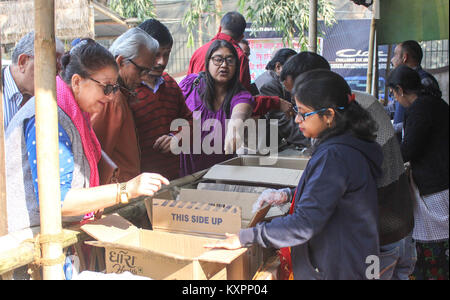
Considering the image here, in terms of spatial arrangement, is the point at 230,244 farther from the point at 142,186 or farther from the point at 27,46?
the point at 27,46

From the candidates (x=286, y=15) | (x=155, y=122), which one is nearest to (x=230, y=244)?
(x=155, y=122)

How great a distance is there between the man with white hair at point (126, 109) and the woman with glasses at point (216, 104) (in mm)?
574

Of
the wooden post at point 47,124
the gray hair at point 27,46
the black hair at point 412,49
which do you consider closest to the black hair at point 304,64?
the wooden post at point 47,124

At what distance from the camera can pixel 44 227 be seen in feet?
4.51

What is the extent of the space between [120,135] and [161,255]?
1.12m

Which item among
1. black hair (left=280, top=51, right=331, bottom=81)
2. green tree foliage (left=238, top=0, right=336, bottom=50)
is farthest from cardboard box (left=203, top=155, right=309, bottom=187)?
green tree foliage (left=238, top=0, right=336, bottom=50)

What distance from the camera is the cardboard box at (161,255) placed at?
1352 millimetres

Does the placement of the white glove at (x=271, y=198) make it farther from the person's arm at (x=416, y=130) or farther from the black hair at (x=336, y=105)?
the person's arm at (x=416, y=130)

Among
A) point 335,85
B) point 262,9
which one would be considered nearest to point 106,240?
point 335,85

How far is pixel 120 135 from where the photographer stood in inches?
92.0

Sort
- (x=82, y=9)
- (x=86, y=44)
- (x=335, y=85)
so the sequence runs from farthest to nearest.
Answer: (x=82, y=9)
(x=86, y=44)
(x=335, y=85)

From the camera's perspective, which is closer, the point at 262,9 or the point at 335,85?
the point at 335,85

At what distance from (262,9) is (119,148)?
23.5ft
